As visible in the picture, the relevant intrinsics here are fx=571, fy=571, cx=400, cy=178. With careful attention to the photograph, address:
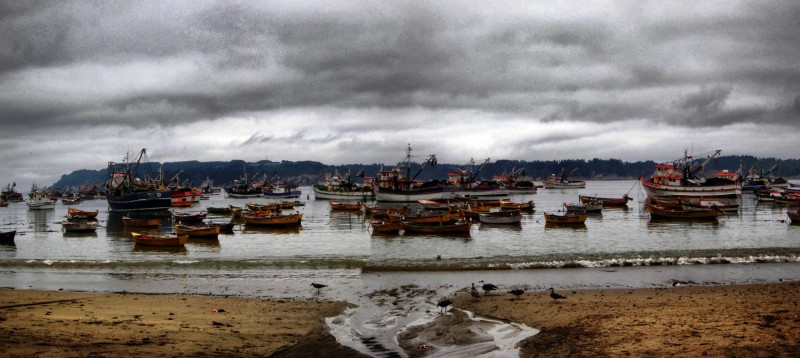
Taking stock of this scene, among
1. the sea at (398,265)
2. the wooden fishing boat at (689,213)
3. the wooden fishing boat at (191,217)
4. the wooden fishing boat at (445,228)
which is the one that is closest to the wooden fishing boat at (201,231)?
the sea at (398,265)

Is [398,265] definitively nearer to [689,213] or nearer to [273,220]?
[273,220]

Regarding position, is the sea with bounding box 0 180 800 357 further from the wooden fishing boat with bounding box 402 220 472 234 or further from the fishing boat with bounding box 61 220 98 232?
the fishing boat with bounding box 61 220 98 232

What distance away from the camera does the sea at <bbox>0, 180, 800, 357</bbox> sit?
75.4ft

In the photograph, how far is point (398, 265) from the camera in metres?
34.1

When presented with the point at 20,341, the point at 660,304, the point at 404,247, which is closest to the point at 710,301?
the point at 660,304

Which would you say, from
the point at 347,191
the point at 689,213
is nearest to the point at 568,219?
the point at 689,213

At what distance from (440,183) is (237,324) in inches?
4309

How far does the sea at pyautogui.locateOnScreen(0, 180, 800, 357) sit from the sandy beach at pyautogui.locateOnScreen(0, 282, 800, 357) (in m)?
1.27

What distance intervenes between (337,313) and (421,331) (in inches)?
167

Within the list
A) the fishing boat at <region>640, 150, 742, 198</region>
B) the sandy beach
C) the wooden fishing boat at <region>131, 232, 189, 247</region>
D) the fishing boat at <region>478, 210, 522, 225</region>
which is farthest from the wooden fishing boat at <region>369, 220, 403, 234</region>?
the fishing boat at <region>640, 150, 742, 198</region>

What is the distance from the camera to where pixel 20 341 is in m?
14.1

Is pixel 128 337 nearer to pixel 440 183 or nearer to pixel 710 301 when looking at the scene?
pixel 710 301

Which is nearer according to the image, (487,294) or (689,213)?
(487,294)

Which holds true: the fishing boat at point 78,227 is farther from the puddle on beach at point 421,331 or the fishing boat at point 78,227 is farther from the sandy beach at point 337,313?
the puddle on beach at point 421,331
